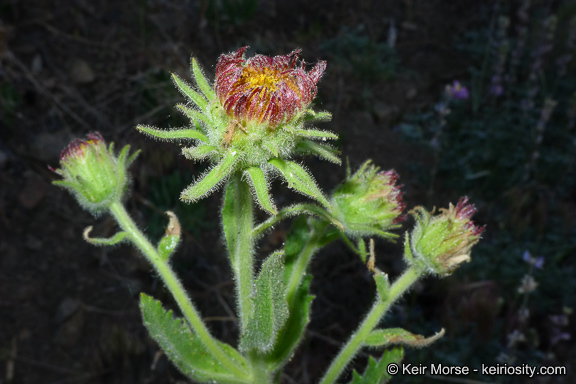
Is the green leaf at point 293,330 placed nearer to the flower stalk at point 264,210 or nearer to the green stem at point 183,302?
the flower stalk at point 264,210

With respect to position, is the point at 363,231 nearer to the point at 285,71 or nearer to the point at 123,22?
the point at 285,71

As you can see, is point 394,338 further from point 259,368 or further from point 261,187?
point 261,187

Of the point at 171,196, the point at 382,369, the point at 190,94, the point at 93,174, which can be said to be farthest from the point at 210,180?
the point at 171,196

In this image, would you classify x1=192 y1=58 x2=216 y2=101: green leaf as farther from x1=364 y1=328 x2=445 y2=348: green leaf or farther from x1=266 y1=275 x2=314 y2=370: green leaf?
x1=364 y1=328 x2=445 y2=348: green leaf

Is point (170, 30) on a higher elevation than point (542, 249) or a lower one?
higher

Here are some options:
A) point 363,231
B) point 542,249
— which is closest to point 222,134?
point 363,231
